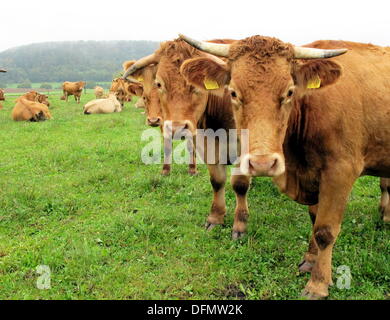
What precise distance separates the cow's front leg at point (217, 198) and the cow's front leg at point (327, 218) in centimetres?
189

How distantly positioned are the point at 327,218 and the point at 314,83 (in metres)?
1.29

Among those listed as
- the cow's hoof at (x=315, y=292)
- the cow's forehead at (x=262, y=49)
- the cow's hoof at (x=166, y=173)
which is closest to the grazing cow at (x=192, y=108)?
the cow's forehead at (x=262, y=49)

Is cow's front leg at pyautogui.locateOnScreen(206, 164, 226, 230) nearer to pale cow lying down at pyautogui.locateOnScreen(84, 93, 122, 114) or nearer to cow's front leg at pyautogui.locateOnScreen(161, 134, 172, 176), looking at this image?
cow's front leg at pyautogui.locateOnScreen(161, 134, 172, 176)

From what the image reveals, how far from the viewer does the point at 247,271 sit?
4.09 meters

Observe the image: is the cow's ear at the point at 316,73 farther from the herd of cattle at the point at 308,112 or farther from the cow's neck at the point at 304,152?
the cow's neck at the point at 304,152

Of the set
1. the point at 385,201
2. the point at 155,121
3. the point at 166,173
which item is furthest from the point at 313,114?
the point at 166,173

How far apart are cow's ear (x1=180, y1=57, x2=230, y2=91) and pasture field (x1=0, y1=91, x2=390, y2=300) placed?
2.05 m

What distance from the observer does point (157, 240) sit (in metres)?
4.84

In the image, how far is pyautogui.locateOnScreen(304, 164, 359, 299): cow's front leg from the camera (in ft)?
11.1

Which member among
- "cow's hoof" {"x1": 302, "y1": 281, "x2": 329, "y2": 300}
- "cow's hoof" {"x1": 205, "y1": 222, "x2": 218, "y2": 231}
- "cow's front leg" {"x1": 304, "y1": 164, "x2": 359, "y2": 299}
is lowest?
"cow's hoof" {"x1": 205, "y1": 222, "x2": 218, "y2": 231}

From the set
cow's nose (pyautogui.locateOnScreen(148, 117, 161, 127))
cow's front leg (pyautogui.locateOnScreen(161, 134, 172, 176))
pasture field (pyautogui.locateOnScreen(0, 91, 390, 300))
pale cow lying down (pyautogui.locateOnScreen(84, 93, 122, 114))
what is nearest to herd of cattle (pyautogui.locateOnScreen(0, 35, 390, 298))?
pasture field (pyautogui.locateOnScreen(0, 91, 390, 300))
